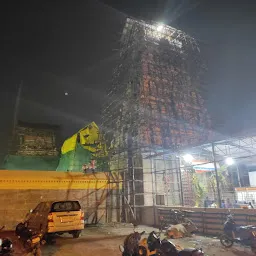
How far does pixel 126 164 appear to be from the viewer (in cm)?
1501

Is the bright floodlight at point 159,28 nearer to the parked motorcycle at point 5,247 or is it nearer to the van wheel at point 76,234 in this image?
the van wheel at point 76,234

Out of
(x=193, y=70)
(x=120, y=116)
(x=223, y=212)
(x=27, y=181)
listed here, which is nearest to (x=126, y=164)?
(x=120, y=116)

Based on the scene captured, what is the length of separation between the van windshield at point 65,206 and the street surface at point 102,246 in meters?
1.22

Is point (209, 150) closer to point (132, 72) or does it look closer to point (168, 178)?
point (168, 178)

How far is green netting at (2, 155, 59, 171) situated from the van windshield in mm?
12705

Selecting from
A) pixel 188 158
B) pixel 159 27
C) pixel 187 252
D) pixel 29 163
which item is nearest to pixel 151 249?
pixel 187 252

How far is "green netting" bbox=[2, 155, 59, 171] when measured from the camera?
20.2 metres

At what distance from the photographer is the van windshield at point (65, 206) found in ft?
29.8

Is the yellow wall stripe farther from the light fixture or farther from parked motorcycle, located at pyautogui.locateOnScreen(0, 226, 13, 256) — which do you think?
the light fixture

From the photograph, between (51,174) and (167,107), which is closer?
(51,174)

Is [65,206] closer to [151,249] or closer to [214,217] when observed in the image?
[151,249]

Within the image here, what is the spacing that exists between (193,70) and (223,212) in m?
16.6

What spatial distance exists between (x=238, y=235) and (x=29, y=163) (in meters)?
18.6

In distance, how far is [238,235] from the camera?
7.39 m
